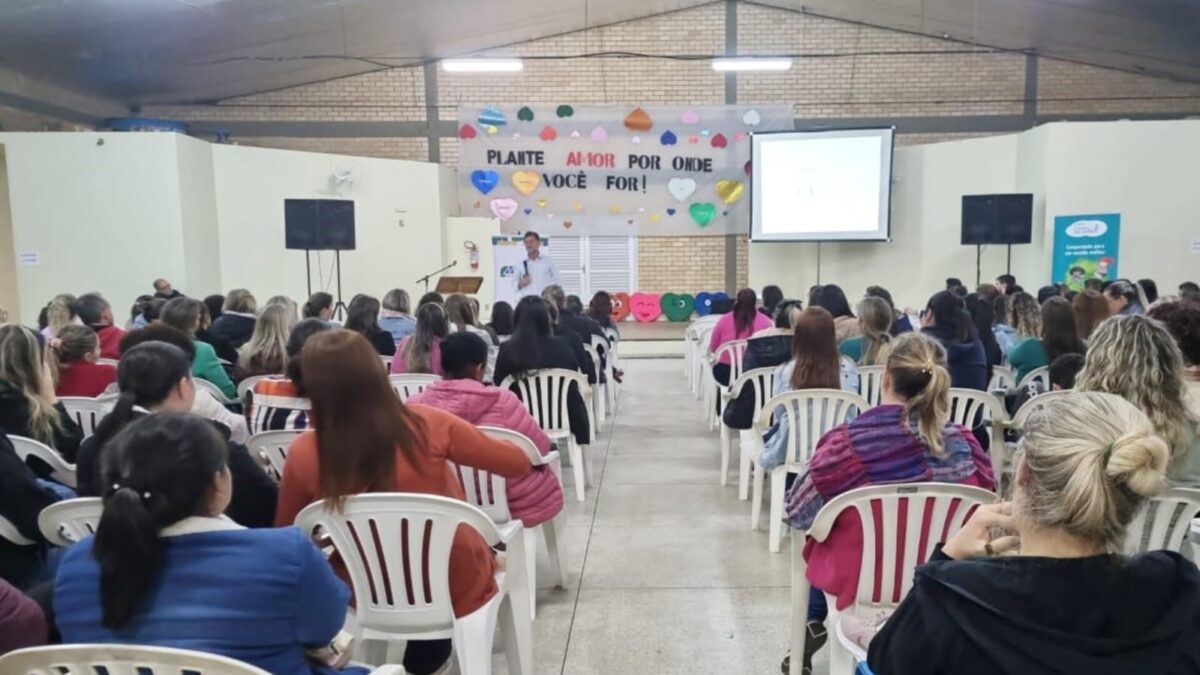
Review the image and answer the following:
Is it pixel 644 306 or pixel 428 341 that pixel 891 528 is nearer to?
pixel 428 341

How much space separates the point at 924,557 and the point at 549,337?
2.76m

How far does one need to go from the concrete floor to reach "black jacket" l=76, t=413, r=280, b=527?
103cm

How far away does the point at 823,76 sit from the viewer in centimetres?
1120

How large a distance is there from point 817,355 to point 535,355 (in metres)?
1.59

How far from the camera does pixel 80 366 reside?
3623 millimetres

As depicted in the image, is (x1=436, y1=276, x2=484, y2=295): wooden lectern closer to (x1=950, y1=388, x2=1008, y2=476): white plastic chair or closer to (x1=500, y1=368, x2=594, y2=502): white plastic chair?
(x1=500, y1=368, x2=594, y2=502): white plastic chair

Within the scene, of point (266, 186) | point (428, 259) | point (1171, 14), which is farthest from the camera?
point (428, 259)

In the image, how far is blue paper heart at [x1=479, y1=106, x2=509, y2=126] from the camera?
1109cm

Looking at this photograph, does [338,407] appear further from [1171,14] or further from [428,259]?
[1171,14]

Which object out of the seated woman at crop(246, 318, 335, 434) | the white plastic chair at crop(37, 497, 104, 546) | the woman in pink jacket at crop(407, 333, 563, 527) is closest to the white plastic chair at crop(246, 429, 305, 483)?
the seated woman at crop(246, 318, 335, 434)

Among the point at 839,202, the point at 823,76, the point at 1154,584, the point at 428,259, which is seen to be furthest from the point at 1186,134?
the point at 1154,584

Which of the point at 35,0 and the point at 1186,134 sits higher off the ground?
the point at 35,0

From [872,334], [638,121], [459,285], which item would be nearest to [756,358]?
[872,334]

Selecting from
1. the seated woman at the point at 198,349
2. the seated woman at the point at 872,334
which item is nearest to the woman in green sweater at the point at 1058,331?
the seated woman at the point at 872,334
